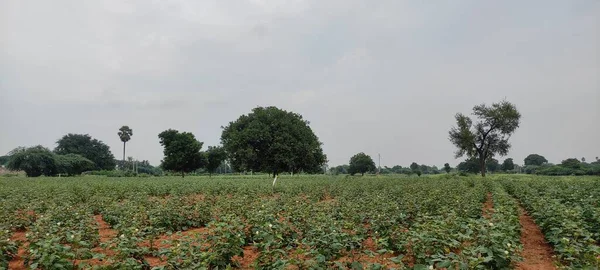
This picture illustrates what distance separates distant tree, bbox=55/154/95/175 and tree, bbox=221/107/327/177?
153 ft

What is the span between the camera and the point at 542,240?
8.70 meters

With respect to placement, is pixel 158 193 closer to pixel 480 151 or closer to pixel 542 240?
pixel 542 240

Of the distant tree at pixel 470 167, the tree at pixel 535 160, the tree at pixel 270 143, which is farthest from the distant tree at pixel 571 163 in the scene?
the tree at pixel 270 143

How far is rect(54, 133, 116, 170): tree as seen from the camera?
284ft

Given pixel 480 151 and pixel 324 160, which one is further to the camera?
pixel 480 151

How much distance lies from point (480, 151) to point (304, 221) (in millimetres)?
42058

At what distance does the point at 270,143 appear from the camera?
2970cm

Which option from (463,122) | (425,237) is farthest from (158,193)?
(463,122)

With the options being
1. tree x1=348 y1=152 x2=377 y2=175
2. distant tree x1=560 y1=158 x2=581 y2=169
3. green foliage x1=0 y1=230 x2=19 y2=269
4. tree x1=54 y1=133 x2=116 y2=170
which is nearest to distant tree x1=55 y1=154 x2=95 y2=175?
tree x1=54 y1=133 x2=116 y2=170

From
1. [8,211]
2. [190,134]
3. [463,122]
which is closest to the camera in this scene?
[8,211]

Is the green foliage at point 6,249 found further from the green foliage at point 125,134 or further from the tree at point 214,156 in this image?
the green foliage at point 125,134

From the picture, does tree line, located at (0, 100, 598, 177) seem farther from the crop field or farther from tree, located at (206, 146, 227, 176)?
the crop field

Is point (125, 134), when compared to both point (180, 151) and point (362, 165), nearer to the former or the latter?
point (180, 151)

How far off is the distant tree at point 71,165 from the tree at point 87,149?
46.7ft
